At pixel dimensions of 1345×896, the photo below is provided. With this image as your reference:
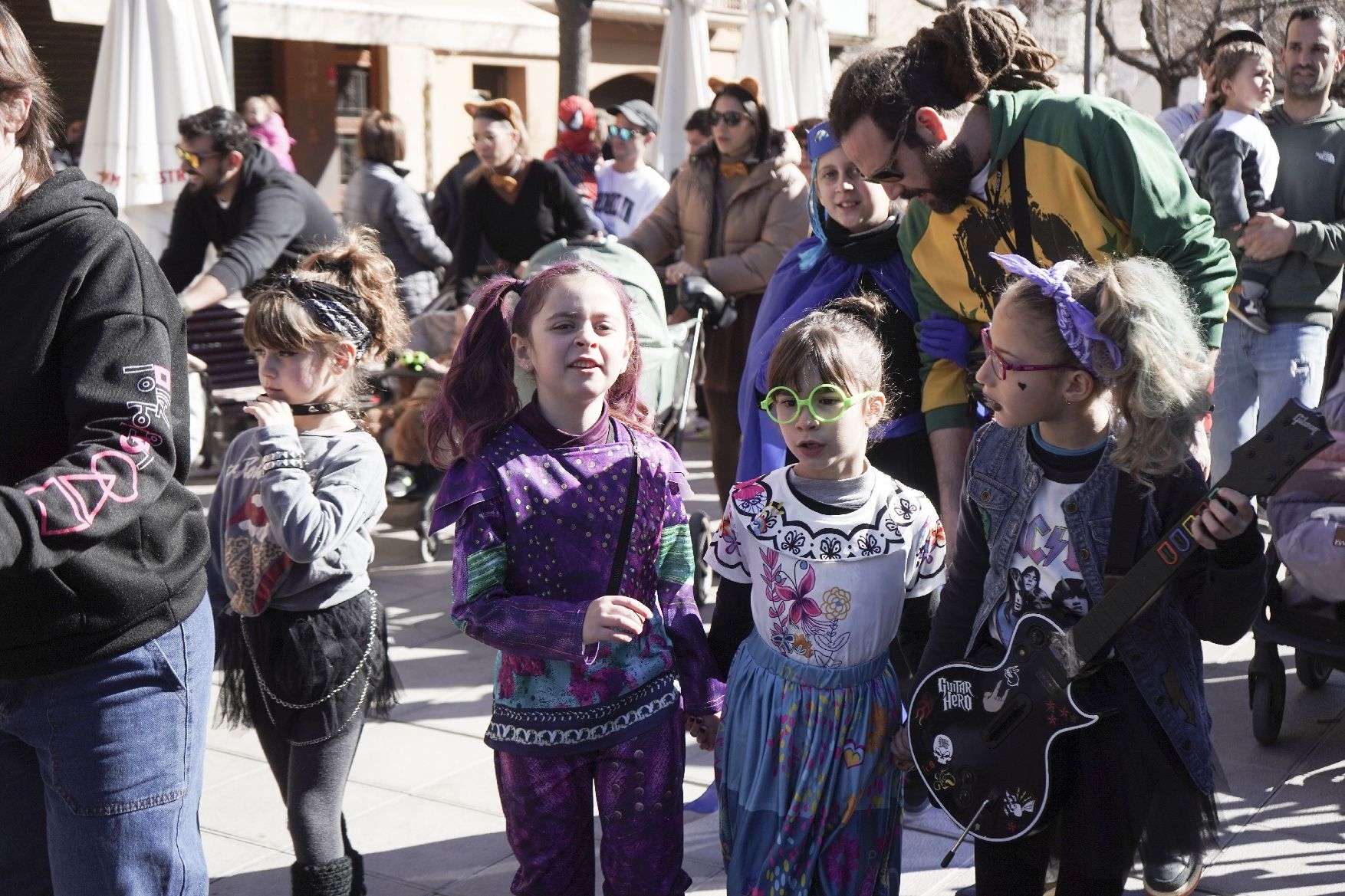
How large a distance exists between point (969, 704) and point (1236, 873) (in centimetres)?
122

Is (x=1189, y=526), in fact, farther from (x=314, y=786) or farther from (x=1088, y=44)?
(x=1088, y=44)

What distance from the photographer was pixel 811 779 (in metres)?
2.70

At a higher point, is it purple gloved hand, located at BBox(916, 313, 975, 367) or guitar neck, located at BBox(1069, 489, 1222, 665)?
purple gloved hand, located at BBox(916, 313, 975, 367)

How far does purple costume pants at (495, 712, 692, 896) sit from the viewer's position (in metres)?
2.66

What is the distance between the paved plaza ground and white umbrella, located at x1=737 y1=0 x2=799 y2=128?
24.2 ft

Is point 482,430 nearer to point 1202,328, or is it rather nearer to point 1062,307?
point 1062,307

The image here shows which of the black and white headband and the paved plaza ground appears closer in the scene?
the black and white headband

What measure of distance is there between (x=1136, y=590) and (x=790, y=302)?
170 cm

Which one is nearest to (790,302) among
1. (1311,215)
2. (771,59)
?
(1311,215)

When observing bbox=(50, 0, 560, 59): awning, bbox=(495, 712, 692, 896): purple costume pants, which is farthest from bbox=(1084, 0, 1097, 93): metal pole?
bbox=(495, 712, 692, 896): purple costume pants

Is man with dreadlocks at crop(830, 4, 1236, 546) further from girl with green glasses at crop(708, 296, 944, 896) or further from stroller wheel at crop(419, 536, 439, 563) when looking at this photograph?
stroller wheel at crop(419, 536, 439, 563)

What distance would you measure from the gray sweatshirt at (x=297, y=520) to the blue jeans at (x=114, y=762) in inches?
23.6

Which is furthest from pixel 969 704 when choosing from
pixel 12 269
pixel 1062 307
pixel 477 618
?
pixel 12 269

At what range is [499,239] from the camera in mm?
7395
